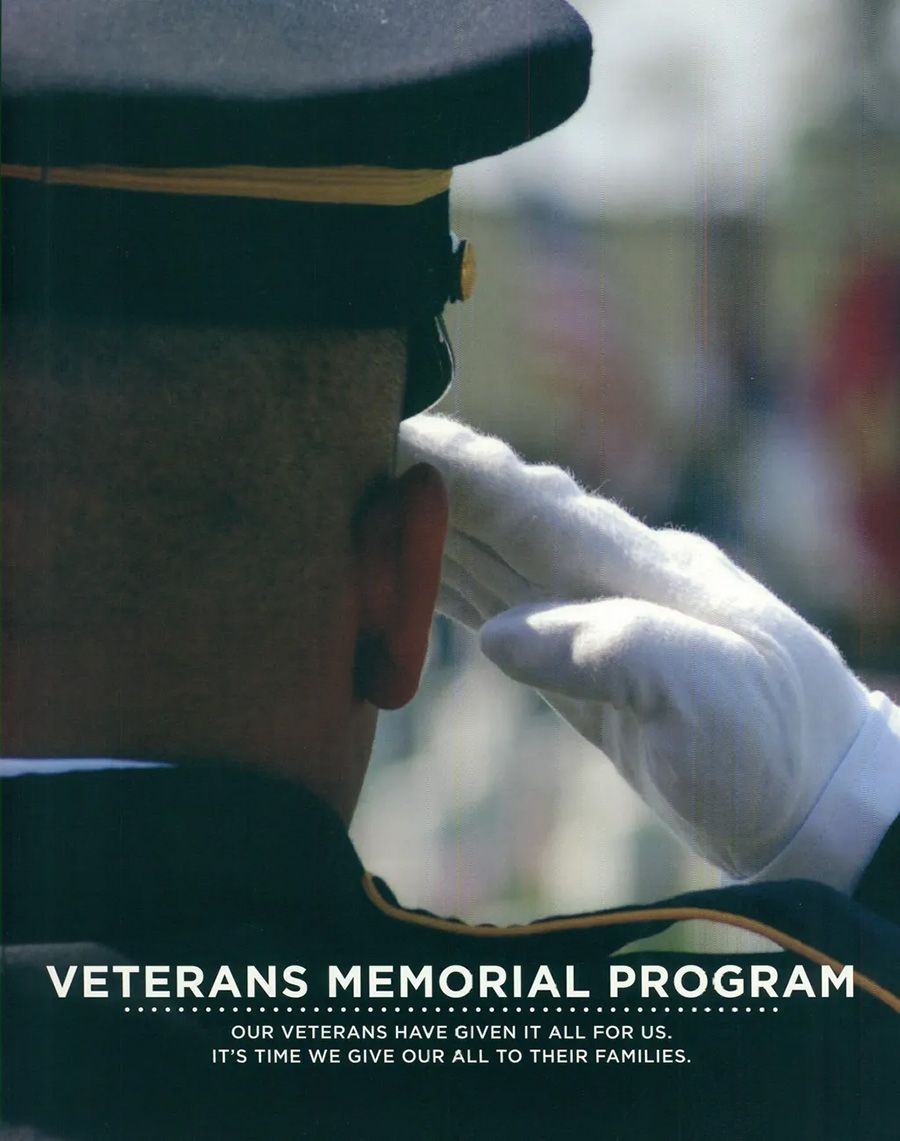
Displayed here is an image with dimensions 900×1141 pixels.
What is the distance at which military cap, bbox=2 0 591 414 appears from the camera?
96 centimetres

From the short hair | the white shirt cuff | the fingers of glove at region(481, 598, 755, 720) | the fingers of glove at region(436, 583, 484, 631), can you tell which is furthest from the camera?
the fingers of glove at region(436, 583, 484, 631)

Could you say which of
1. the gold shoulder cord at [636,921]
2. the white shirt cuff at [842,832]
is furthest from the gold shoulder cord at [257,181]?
the white shirt cuff at [842,832]

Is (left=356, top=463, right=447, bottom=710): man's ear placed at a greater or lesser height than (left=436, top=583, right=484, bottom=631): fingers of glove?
greater

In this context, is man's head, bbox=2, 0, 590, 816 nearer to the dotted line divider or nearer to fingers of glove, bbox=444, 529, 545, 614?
the dotted line divider

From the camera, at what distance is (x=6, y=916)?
980 millimetres

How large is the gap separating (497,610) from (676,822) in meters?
0.21

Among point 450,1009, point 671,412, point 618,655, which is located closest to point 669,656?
point 618,655

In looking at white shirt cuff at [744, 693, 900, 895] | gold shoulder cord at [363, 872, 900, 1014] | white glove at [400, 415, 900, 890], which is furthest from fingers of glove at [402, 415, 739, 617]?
gold shoulder cord at [363, 872, 900, 1014]

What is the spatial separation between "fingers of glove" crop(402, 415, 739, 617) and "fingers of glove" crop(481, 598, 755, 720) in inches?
3.1

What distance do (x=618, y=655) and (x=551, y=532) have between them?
6.5 inches

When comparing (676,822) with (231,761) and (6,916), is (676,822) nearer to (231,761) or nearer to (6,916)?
(231,761)

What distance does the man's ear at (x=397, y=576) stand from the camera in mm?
1041

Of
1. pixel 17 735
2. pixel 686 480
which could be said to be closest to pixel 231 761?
pixel 17 735

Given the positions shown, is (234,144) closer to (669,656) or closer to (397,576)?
(397,576)
